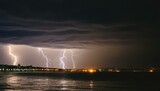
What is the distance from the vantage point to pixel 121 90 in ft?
242

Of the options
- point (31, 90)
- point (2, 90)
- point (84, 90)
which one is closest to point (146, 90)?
point (84, 90)

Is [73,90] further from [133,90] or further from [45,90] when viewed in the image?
[133,90]

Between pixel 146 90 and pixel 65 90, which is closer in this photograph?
A: pixel 65 90

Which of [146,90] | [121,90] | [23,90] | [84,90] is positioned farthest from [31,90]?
[146,90]

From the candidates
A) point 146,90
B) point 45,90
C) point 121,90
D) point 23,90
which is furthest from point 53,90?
point 146,90

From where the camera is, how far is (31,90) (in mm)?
67875

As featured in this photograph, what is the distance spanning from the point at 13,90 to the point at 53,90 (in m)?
8.21

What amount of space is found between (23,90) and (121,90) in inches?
850

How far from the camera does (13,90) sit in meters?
68.1

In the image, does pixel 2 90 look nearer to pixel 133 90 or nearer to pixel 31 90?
pixel 31 90

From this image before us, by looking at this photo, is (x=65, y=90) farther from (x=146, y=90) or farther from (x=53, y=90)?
(x=146, y=90)

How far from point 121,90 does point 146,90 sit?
6750 mm

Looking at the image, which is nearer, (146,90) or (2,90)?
(2,90)

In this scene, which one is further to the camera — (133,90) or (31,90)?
(133,90)
